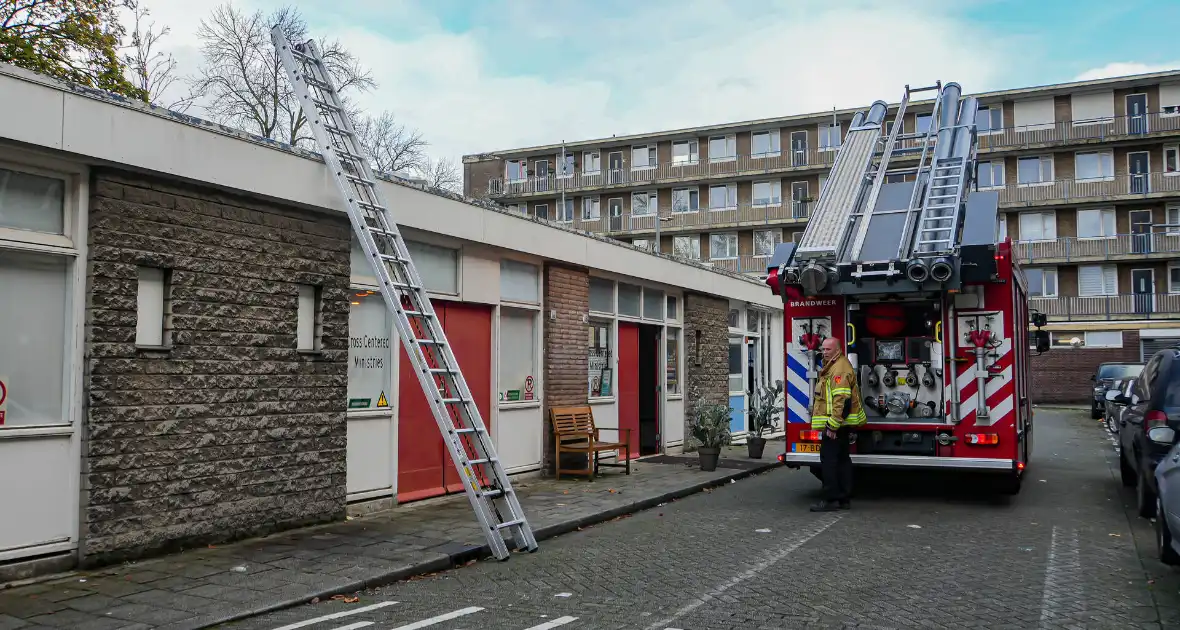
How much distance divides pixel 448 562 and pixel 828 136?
169 ft

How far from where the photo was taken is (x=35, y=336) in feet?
23.3

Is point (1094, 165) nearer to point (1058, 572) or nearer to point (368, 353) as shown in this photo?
point (1058, 572)

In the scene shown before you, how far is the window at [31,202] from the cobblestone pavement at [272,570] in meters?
2.59

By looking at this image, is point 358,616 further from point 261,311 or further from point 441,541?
point 261,311

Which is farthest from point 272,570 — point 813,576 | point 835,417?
point 835,417

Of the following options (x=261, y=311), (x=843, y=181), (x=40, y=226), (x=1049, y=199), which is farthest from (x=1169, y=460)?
(x=1049, y=199)

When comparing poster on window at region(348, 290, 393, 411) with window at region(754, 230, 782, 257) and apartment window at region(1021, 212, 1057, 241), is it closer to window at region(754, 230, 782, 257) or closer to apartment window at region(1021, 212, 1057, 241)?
apartment window at region(1021, 212, 1057, 241)

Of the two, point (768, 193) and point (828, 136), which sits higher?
point (828, 136)

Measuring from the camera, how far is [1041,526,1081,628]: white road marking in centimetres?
623

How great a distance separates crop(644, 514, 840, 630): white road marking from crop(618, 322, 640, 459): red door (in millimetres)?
6125

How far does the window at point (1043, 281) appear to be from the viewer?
4912 centimetres

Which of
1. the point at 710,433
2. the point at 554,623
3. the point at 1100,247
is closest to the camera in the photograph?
the point at 554,623

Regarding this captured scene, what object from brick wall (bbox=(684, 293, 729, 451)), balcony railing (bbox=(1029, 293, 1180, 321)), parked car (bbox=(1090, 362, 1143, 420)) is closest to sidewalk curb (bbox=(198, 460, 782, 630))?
brick wall (bbox=(684, 293, 729, 451))

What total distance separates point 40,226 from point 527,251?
6559 mm
